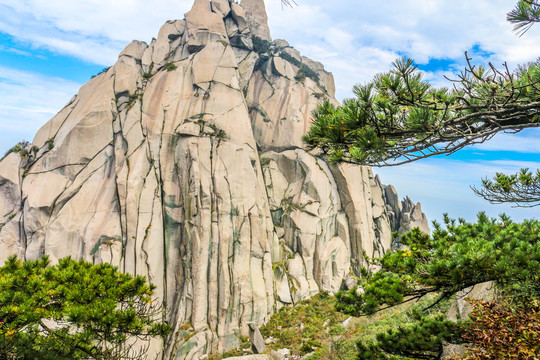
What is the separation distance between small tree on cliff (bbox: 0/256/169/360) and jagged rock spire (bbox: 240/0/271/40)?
139ft

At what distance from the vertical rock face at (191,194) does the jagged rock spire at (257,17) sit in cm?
993

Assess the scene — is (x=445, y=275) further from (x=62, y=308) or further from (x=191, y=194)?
(x=191, y=194)

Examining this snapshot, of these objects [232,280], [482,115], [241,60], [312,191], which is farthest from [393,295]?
[241,60]

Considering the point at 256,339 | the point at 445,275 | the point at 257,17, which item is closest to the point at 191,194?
the point at 256,339

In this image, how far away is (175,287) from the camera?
2406 cm

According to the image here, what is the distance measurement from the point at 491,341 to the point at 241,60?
36543 mm

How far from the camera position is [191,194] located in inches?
971

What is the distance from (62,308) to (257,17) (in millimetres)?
46829

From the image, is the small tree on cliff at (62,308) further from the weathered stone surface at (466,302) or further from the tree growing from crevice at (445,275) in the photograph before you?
the weathered stone surface at (466,302)

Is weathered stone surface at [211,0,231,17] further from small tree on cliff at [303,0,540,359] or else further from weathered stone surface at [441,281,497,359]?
weathered stone surface at [441,281,497,359]

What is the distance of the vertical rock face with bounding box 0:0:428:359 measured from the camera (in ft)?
77.6

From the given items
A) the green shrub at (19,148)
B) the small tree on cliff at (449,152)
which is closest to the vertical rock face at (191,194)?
the green shrub at (19,148)

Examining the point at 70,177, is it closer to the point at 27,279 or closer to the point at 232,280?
the point at 232,280

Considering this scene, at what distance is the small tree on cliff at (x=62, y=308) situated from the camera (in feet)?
16.3
